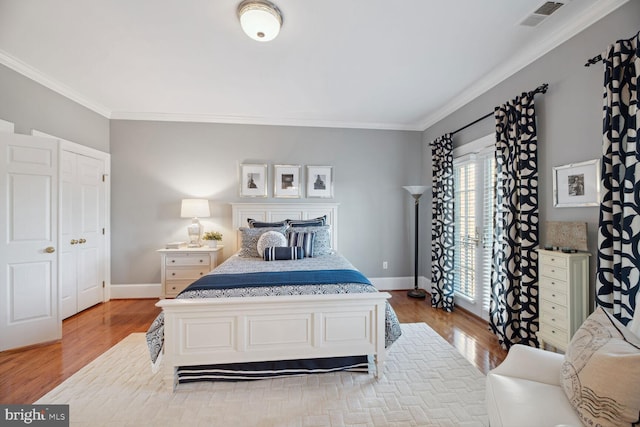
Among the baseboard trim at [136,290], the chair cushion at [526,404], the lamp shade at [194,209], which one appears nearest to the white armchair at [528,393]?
the chair cushion at [526,404]

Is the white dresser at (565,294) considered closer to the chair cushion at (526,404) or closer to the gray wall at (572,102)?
the gray wall at (572,102)

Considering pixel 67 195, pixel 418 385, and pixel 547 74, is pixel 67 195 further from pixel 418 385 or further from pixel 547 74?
pixel 547 74

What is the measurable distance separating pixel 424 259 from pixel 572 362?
347 centimetres

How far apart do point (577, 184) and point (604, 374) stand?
66.4 inches

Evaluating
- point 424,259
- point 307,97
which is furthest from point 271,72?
point 424,259

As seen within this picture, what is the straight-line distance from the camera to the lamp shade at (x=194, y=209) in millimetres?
4008

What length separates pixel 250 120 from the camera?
433 centimetres

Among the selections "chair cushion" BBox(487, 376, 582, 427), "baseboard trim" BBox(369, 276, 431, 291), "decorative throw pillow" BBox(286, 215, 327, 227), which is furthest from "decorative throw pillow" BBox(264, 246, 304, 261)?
"chair cushion" BBox(487, 376, 582, 427)

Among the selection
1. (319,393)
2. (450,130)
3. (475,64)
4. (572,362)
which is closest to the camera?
(572,362)

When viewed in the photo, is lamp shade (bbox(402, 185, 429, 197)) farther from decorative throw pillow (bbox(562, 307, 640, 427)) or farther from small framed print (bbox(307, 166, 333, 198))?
decorative throw pillow (bbox(562, 307, 640, 427))

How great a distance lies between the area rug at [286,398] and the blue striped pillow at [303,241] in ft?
4.98

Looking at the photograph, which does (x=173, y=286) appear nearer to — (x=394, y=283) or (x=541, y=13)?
(x=394, y=283)

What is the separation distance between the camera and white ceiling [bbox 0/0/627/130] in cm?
203

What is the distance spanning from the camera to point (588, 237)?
2070 millimetres
